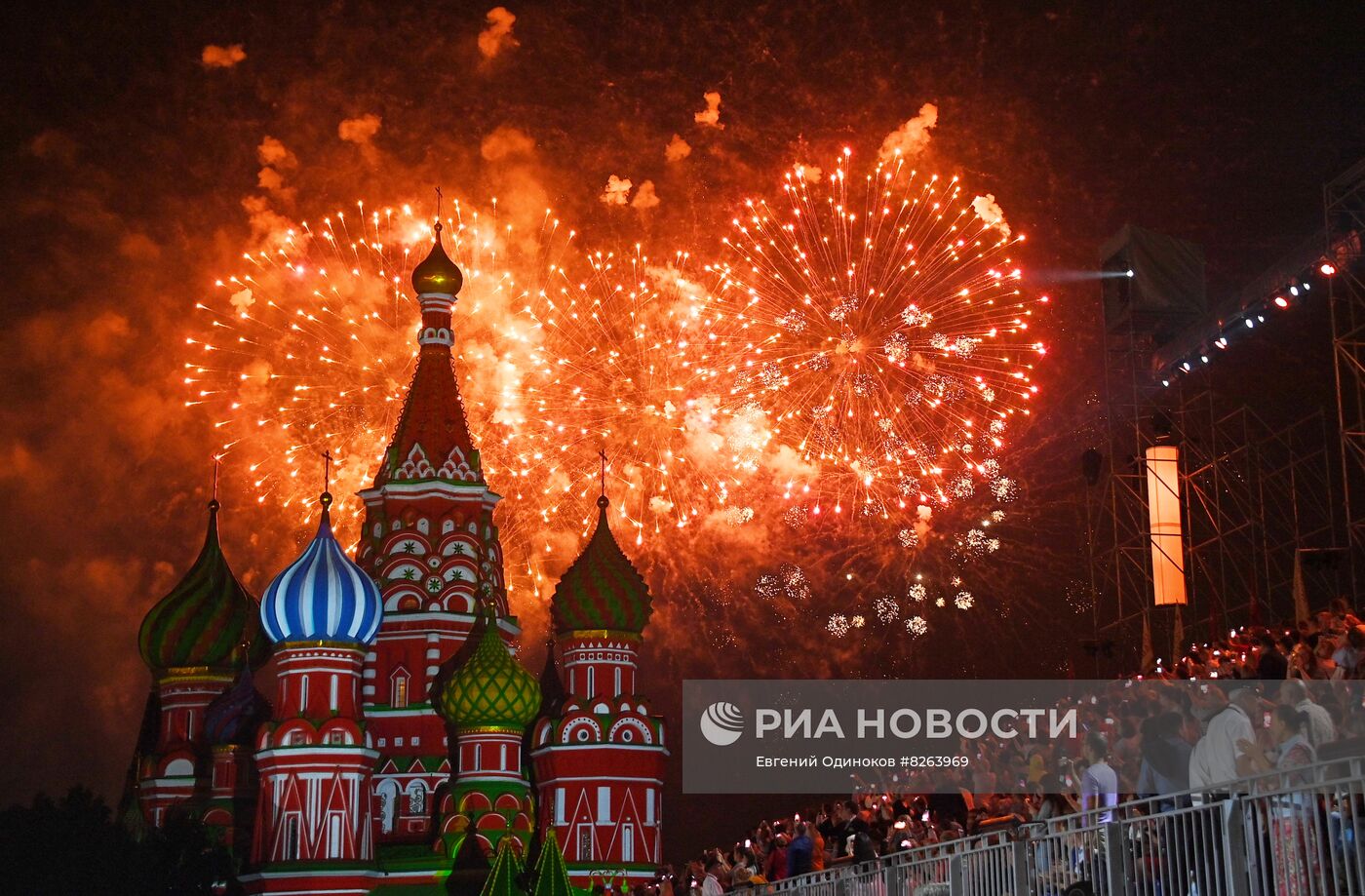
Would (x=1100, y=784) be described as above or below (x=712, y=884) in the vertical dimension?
above

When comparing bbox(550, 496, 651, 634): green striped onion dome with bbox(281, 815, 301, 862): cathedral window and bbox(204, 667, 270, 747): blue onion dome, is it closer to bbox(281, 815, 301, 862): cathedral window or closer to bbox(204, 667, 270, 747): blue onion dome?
bbox(204, 667, 270, 747): blue onion dome

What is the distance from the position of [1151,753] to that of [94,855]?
29.4 m

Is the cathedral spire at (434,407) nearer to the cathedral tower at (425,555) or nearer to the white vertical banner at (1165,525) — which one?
the cathedral tower at (425,555)

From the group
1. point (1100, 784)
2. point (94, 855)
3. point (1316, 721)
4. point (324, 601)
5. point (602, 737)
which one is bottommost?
point (1100, 784)

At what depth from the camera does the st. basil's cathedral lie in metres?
38.8

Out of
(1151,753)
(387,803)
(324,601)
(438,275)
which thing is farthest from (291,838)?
(1151,753)

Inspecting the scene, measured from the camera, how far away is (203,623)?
44.8 m

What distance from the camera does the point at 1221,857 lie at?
961cm

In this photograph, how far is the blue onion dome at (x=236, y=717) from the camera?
43031 mm

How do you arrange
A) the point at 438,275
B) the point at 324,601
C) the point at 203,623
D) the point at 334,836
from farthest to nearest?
the point at 203,623 < the point at 438,275 < the point at 324,601 < the point at 334,836

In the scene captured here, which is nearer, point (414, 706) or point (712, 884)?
point (712, 884)

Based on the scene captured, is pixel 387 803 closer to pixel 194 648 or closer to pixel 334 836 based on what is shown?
pixel 334 836

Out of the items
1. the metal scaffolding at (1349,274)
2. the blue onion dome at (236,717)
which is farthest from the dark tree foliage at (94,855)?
the metal scaffolding at (1349,274)

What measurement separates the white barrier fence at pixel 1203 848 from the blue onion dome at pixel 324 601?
28.2 meters
